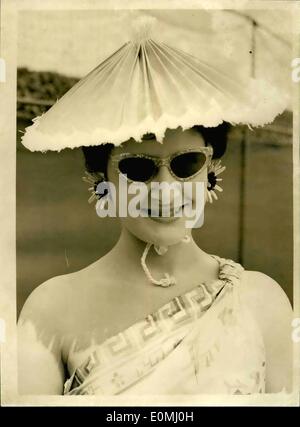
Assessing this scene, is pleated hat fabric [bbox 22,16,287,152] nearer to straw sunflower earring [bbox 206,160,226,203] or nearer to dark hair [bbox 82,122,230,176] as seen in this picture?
dark hair [bbox 82,122,230,176]

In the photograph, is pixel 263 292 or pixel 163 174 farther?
pixel 263 292

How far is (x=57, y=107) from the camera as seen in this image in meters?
2.28

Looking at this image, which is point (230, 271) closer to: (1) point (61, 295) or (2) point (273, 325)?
(2) point (273, 325)

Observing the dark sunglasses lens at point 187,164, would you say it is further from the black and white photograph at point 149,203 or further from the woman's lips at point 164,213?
the woman's lips at point 164,213

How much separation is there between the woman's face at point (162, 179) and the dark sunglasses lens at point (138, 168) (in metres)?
0.03

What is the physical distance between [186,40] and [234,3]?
25 centimetres

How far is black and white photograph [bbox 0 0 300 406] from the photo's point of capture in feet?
7.38

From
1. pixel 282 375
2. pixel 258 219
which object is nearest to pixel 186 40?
pixel 258 219

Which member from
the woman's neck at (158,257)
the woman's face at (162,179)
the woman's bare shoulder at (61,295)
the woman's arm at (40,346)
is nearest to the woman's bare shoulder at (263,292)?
the woman's neck at (158,257)

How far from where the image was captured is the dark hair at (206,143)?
2.25 m

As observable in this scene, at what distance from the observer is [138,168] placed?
2221 millimetres

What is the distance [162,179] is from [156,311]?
51cm

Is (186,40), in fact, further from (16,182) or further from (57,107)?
(16,182)

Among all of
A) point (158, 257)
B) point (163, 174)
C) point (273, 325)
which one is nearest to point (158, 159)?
point (163, 174)
